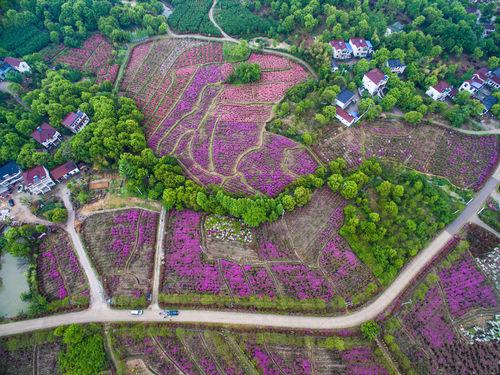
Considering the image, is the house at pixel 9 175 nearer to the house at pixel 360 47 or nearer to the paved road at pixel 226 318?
the paved road at pixel 226 318

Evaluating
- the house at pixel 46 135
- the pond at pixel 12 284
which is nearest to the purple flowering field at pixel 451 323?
the pond at pixel 12 284

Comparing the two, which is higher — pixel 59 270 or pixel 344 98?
pixel 344 98

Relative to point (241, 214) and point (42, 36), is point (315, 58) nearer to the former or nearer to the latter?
point (241, 214)

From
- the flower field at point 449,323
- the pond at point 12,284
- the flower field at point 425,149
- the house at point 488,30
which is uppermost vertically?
the house at point 488,30

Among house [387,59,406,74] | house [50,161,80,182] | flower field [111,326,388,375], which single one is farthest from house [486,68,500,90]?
house [50,161,80,182]

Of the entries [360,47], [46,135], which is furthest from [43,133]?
[360,47]

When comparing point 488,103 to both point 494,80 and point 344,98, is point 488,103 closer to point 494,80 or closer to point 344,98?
point 494,80

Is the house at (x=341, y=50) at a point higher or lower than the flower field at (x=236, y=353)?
higher
